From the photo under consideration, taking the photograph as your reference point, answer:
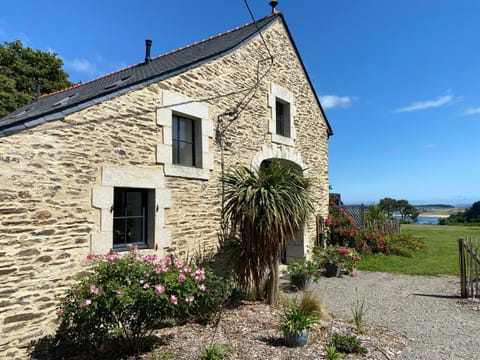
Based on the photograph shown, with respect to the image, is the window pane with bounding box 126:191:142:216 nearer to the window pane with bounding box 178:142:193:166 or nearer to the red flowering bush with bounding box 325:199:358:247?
the window pane with bounding box 178:142:193:166

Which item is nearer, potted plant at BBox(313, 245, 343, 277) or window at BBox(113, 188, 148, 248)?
window at BBox(113, 188, 148, 248)

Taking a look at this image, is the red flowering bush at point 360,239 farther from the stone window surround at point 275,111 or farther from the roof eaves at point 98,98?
the roof eaves at point 98,98

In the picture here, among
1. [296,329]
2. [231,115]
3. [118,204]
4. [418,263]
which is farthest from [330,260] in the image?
[118,204]

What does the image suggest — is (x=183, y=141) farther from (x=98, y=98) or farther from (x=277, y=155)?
(x=277, y=155)

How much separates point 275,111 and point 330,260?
4681 mm

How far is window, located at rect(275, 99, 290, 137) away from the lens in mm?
10016

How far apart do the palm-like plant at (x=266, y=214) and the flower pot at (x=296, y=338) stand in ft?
6.26

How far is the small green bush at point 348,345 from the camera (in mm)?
4146

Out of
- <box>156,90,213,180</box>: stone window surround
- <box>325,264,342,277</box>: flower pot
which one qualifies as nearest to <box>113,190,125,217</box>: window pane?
<box>156,90,213,180</box>: stone window surround

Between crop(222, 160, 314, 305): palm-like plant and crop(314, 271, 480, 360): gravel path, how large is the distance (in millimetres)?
1590

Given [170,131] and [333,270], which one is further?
[333,270]

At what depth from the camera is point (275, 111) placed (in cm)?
958

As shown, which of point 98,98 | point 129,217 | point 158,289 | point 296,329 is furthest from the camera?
point 129,217

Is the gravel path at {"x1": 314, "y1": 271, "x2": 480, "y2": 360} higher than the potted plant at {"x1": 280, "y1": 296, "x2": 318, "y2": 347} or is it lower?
lower
